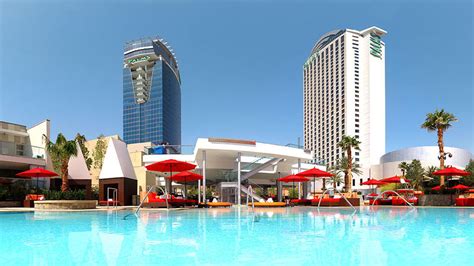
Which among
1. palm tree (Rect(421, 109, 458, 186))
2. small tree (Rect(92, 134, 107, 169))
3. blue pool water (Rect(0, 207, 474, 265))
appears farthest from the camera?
small tree (Rect(92, 134, 107, 169))

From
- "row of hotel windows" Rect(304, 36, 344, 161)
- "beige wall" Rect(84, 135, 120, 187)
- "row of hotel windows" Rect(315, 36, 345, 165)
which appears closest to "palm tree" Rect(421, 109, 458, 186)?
"beige wall" Rect(84, 135, 120, 187)

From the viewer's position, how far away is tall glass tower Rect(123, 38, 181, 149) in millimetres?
134375

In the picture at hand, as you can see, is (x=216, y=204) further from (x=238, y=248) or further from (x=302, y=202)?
(x=238, y=248)

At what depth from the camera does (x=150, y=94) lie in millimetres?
134625

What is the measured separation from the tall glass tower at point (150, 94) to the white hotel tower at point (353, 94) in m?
53.7

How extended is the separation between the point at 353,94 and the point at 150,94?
6770cm

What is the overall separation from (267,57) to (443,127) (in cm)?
2954

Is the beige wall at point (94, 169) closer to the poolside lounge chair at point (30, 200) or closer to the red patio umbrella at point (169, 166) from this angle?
the poolside lounge chair at point (30, 200)

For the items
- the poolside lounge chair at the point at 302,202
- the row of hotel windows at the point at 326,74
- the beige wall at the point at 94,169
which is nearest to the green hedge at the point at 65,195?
the poolside lounge chair at the point at 302,202

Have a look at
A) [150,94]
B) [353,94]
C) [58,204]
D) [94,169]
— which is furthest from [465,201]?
[150,94]

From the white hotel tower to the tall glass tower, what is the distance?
53.7 metres

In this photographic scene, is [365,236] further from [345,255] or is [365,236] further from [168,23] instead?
[168,23]

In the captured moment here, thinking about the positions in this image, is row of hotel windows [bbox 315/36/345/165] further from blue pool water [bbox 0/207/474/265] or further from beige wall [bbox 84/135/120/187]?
blue pool water [bbox 0/207/474/265]

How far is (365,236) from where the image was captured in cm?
770
